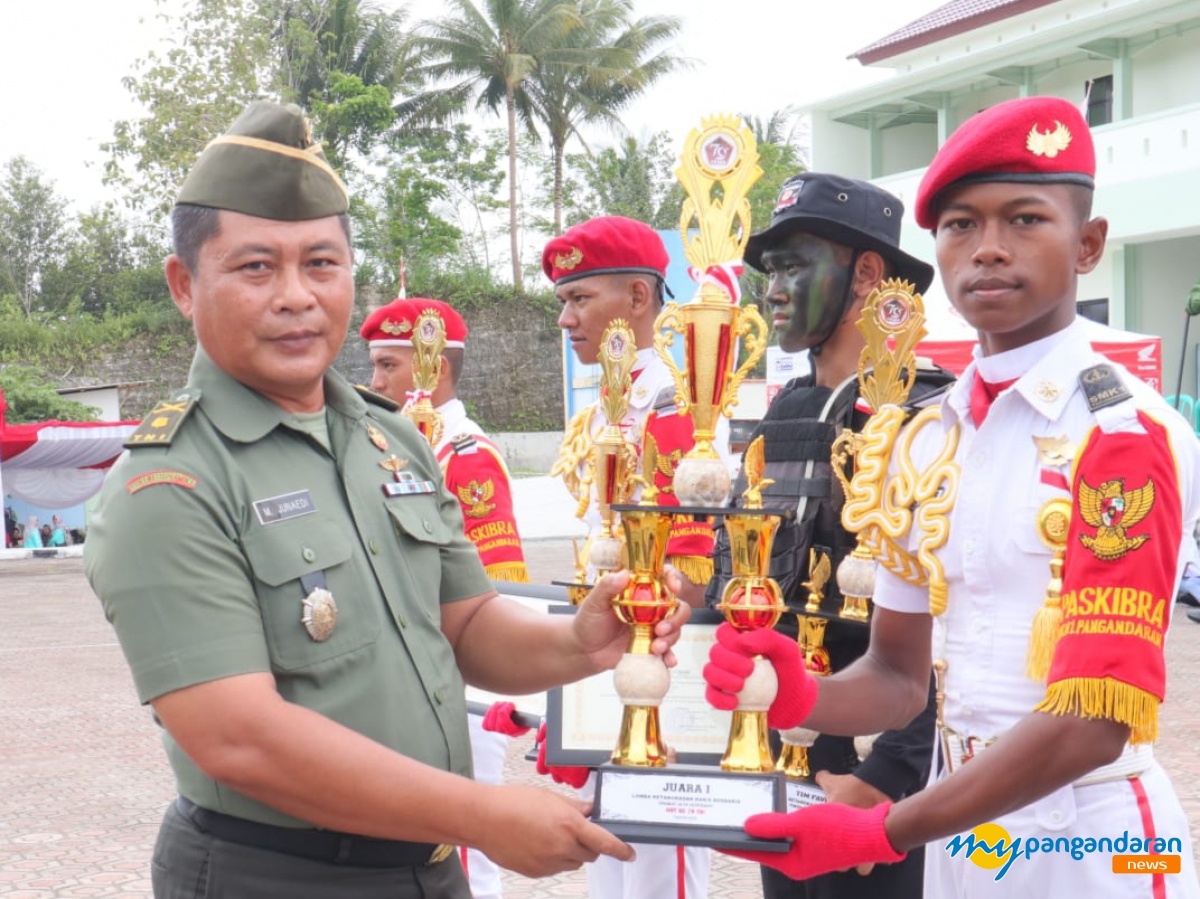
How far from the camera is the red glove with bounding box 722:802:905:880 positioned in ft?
7.66

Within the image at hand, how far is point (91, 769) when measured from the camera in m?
7.63

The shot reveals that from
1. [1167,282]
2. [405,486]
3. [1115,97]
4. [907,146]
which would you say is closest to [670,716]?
[405,486]

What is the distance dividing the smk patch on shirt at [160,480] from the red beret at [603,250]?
244cm

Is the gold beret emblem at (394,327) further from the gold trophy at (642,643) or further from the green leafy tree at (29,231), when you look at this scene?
the green leafy tree at (29,231)

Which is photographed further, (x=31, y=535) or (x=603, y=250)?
(x=31, y=535)

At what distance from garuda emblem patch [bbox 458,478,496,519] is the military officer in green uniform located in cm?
264

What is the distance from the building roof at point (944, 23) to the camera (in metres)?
21.7

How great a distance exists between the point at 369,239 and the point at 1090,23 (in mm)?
18372

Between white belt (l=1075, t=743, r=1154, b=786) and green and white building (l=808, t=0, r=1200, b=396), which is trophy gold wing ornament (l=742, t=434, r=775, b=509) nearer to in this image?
white belt (l=1075, t=743, r=1154, b=786)

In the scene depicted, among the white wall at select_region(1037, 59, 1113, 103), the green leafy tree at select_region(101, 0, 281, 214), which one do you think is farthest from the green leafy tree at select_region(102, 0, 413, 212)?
the white wall at select_region(1037, 59, 1113, 103)

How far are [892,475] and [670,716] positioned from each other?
0.69 meters

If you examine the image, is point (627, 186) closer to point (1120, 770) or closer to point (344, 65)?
point (344, 65)

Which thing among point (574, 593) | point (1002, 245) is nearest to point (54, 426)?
point (574, 593)

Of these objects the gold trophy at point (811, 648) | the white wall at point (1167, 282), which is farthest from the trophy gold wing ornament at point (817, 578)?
the white wall at point (1167, 282)
